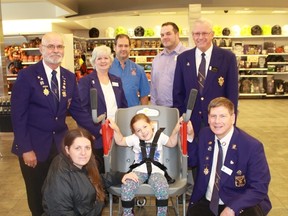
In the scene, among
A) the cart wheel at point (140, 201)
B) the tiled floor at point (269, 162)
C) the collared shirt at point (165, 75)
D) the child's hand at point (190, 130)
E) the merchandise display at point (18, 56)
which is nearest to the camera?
the child's hand at point (190, 130)

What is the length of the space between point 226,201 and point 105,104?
5.38 ft

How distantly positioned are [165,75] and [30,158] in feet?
6.51

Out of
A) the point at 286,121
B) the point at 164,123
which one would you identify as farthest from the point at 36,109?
the point at 286,121

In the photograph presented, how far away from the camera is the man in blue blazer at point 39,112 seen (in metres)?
2.82

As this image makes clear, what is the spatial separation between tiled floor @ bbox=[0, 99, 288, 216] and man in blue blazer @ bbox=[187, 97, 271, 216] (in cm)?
124

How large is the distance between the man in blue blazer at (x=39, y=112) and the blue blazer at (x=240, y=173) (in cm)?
116

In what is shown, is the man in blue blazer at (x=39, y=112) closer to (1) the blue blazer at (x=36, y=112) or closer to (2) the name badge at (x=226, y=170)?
(1) the blue blazer at (x=36, y=112)

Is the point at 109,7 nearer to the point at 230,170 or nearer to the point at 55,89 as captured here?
the point at 55,89

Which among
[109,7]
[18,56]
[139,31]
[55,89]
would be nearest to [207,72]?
[55,89]

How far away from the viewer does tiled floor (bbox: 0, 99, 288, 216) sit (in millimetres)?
4084

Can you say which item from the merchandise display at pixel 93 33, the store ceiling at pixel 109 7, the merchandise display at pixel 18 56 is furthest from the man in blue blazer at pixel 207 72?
the merchandise display at pixel 93 33

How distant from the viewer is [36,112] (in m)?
2.90

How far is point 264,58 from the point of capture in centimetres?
1371

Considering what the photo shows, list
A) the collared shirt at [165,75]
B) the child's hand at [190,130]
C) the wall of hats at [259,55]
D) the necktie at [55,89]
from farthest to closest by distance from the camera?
the wall of hats at [259,55], the collared shirt at [165,75], the child's hand at [190,130], the necktie at [55,89]
